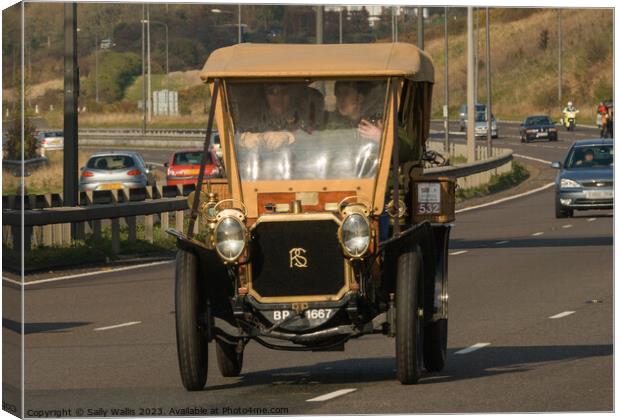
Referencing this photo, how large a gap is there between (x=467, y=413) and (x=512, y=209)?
103 feet

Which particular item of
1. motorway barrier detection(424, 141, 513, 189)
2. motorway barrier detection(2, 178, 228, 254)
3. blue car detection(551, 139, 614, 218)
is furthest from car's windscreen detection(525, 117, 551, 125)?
motorway barrier detection(2, 178, 228, 254)

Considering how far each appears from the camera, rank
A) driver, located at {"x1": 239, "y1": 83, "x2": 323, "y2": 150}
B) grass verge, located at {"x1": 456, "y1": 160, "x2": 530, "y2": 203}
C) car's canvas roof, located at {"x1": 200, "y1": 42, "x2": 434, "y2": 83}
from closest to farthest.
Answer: car's canvas roof, located at {"x1": 200, "y1": 42, "x2": 434, "y2": 83}, driver, located at {"x1": 239, "y1": 83, "x2": 323, "y2": 150}, grass verge, located at {"x1": 456, "y1": 160, "x2": 530, "y2": 203}

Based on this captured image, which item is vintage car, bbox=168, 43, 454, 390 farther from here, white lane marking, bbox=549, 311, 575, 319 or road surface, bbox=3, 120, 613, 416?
white lane marking, bbox=549, 311, 575, 319

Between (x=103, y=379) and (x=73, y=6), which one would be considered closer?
(x=103, y=379)

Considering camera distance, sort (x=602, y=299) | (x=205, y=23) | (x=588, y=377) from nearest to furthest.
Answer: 1. (x=588, y=377)
2. (x=602, y=299)
3. (x=205, y=23)

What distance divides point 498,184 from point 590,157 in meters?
14.9

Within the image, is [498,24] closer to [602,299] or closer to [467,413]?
[602,299]

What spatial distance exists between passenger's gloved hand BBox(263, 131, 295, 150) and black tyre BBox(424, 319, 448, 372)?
169cm

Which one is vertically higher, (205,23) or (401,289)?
(205,23)

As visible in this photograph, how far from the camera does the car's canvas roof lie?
1279cm

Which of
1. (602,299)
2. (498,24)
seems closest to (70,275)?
(602,299)

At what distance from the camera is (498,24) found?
11500cm

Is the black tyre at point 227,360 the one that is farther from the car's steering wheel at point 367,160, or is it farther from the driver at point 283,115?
the car's steering wheel at point 367,160

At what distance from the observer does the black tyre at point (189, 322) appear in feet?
40.3
